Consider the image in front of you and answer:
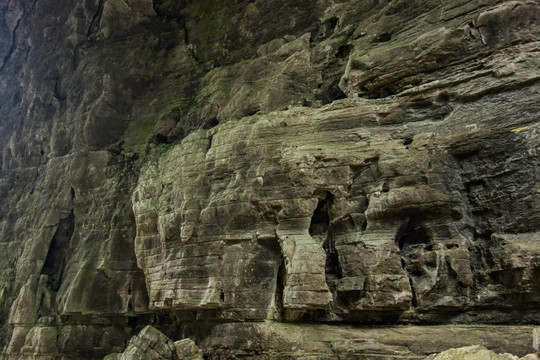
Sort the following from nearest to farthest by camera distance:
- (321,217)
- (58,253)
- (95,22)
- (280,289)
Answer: (280,289) → (321,217) → (58,253) → (95,22)

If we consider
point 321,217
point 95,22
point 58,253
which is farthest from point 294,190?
point 95,22

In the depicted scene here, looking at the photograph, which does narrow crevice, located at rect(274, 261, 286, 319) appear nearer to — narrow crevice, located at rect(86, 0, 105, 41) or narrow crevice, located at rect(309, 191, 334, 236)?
narrow crevice, located at rect(309, 191, 334, 236)

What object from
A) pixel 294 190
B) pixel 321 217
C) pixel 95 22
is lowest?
pixel 321 217

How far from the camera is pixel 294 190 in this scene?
12.7 meters

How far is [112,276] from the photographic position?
17.2 m

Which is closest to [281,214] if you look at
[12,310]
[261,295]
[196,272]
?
[261,295]

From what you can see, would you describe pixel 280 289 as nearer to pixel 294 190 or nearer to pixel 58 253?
pixel 294 190

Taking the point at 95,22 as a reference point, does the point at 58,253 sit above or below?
below

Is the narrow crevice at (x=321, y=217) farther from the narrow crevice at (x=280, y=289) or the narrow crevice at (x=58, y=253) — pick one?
the narrow crevice at (x=58, y=253)

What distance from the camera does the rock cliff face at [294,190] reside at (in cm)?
1072

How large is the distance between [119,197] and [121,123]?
4362mm

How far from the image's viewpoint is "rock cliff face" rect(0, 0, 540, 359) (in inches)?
422

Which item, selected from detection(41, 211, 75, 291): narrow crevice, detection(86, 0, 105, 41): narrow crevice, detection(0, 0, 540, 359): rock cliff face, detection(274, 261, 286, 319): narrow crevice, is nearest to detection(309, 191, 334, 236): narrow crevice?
detection(0, 0, 540, 359): rock cliff face

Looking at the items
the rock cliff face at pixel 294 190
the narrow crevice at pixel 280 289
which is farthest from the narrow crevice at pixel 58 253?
the narrow crevice at pixel 280 289
